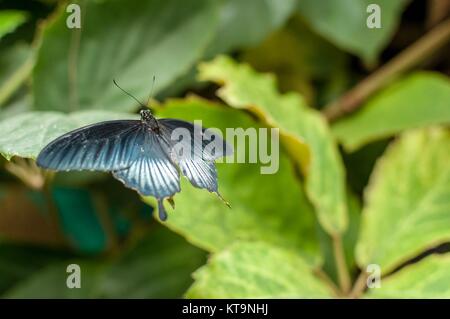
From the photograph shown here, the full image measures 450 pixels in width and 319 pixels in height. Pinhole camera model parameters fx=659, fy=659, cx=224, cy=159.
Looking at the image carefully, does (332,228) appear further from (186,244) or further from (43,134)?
(43,134)

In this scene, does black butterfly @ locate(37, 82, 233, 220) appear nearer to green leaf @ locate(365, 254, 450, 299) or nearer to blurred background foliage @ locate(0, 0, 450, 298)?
blurred background foliage @ locate(0, 0, 450, 298)

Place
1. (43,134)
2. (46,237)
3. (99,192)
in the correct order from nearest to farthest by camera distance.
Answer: (43,134)
(99,192)
(46,237)

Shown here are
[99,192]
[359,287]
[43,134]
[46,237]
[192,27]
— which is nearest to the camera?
[43,134]

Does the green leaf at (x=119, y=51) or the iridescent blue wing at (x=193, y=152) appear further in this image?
the green leaf at (x=119, y=51)

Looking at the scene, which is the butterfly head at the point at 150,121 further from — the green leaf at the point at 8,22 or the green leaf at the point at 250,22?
the green leaf at the point at 250,22

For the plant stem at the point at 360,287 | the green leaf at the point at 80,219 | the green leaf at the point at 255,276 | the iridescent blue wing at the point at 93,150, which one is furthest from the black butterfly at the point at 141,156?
the green leaf at the point at 80,219

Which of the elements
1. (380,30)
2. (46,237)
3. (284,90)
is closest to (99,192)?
(46,237)

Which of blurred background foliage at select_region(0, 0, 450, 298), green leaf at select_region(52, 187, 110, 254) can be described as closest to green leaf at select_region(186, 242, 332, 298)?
blurred background foliage at select_region(0, 0, 450, 298)
